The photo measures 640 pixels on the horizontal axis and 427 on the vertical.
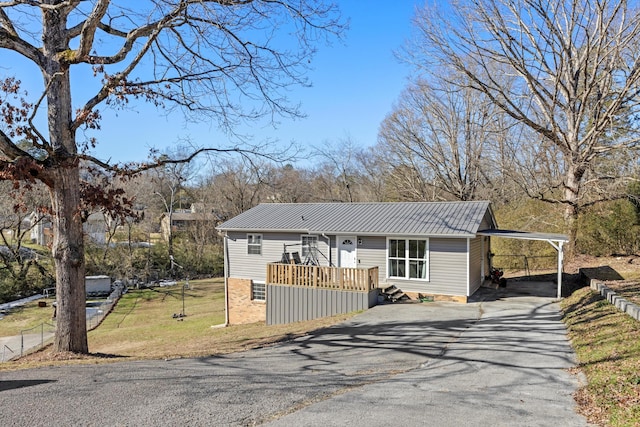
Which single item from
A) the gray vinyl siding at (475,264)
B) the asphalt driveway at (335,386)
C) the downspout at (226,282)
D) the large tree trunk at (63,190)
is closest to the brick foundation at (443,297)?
the gray vinyl siding at (475,264)

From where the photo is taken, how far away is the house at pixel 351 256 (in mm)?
14977

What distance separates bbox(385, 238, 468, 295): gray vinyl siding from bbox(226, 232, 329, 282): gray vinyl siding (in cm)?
433

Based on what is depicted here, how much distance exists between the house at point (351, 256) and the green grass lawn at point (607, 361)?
4.60 meters

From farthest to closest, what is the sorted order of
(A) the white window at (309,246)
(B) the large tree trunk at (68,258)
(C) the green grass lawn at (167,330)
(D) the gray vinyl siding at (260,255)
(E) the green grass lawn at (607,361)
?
(D) the gray vinyl siding at (260,255)
(A) the white window at (309,246)
(C) the green grass lawn at (167,330)
(B) the large tree trunk at (68,258)
(E) the green grass lawn at (607,361)

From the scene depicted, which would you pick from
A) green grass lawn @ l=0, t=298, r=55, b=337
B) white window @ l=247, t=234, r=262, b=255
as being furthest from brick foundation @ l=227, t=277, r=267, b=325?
green grass lawn @ l=0, t=298, r=55, b=337

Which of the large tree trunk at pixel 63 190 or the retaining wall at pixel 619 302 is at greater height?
the large tree trunk at pixel 63 190

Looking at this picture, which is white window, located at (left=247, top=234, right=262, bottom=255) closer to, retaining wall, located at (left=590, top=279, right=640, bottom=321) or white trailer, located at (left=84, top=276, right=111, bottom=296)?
A: retaining wall, located at (left=590, top=279, right=640, bottom=321)

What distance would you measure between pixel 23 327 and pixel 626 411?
22.1 m

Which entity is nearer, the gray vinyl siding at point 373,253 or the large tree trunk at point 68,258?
the large tree trunk at point 68,258

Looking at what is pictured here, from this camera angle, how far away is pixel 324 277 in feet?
50.2

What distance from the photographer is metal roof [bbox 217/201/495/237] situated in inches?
613

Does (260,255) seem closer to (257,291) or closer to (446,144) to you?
(257,291)

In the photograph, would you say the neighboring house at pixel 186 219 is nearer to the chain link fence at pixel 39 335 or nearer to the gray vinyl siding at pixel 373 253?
the chain link fence at pixel 39 335

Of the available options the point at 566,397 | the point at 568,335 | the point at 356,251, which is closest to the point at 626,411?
the point at 566,397
